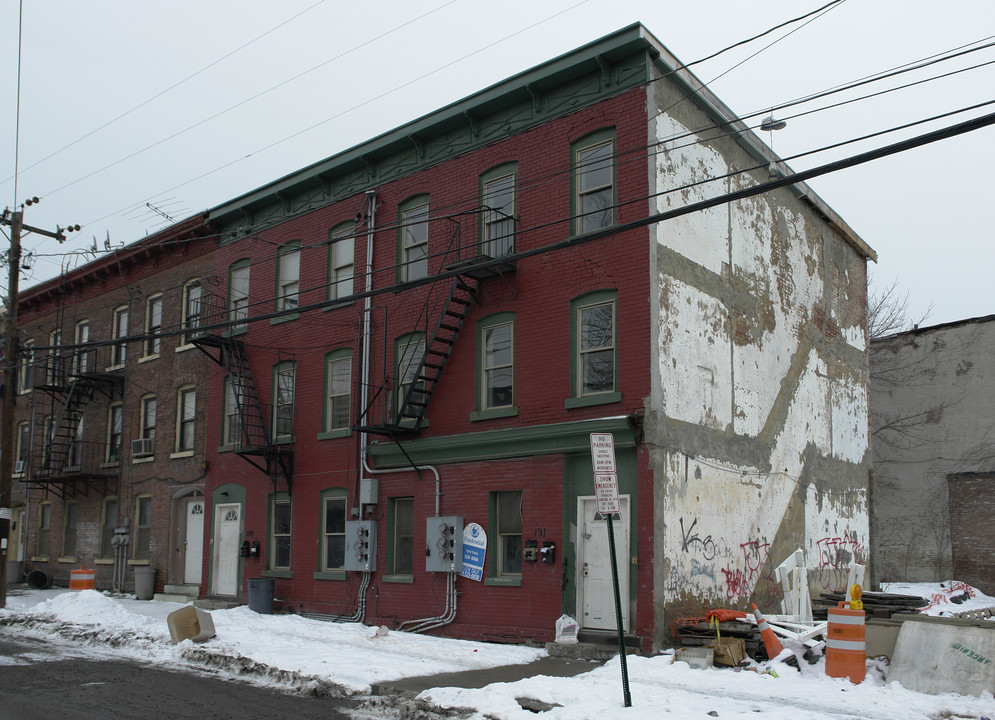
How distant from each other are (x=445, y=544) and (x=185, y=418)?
37.1 feet

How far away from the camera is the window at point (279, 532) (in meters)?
22.0

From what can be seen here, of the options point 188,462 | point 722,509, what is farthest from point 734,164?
point 188,462

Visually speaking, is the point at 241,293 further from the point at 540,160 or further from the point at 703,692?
the point at 703,692

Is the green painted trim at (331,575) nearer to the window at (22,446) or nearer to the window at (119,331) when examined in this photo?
the window at (119,331)

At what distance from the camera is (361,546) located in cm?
1939

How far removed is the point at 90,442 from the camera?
29031mm

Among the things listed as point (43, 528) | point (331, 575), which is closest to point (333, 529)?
point (331, 575)

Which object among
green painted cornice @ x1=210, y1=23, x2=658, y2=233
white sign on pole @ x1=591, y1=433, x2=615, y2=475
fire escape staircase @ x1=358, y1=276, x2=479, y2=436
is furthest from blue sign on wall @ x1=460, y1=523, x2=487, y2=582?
green painted cornice @ x1=210, y1=23, x2=658, y2=233

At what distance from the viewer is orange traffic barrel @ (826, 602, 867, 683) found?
11.5 m

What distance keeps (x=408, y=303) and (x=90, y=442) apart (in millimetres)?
15018

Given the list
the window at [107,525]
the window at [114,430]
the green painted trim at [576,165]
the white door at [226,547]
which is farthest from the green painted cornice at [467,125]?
the window at [107,525]

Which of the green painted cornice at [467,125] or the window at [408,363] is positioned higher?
the green painted cornice at [467,125]

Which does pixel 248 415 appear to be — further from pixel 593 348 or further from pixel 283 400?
pixel 593 348

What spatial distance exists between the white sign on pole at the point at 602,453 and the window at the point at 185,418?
57.9 feet
